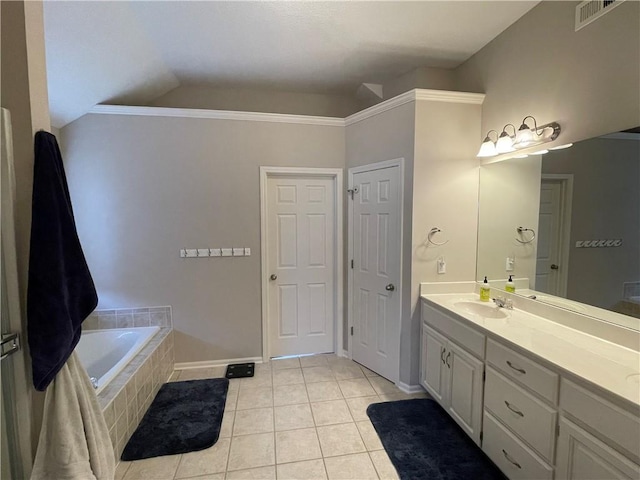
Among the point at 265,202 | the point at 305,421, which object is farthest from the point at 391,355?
the point at 265,202

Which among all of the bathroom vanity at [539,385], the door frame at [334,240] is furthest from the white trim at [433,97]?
the bathroom vanity at [539,385]

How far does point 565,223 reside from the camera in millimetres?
1904

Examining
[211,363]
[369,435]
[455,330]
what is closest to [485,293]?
[455,330]

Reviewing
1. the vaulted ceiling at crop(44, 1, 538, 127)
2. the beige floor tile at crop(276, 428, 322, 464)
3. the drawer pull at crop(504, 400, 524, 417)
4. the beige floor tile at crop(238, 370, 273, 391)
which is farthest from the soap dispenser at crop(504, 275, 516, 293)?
the beige floor tile at crop(238, 370, 273, 391)

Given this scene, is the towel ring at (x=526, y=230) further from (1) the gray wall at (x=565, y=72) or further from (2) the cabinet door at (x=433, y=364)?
(2) the cabinet door at (x=433, y=364)

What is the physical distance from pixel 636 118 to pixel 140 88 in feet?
12.0

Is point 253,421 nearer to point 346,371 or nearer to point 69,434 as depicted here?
point 346,371

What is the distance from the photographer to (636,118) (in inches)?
59.2

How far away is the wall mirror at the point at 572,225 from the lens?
1.58 meters

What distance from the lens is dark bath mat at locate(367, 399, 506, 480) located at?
1785 mm

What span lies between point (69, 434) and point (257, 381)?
1.77 m

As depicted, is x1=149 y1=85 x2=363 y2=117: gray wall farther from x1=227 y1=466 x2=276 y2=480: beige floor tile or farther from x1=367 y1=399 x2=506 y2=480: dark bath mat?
x1=227 y1=466 x2=276 y2=480: beige floor tile

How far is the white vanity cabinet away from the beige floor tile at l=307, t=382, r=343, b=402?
75 centimetres

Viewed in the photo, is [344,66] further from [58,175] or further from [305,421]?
[305,421]
